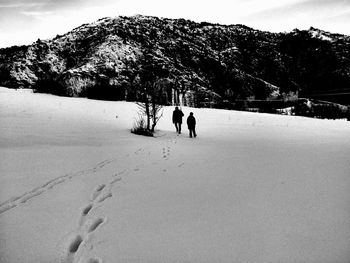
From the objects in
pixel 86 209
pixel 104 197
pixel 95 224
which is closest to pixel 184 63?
pixel 104 197

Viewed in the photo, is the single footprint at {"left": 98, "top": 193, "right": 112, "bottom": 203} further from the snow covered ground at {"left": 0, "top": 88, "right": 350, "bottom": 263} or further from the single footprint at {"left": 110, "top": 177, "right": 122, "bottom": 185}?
the single footprint at {"left": 110, "top": 177, "right": 122, "bottom": 185}

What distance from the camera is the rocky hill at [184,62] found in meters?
27.8

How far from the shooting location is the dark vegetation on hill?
27766 millimetres

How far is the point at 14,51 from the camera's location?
33.0m

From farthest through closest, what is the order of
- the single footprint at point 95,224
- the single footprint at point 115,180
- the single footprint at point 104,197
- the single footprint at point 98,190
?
1. the single footprint at point 115,180
2. the single footprint at point 98,190
3. the single footprint at point 104,197
4. the single footprint at point 95,224

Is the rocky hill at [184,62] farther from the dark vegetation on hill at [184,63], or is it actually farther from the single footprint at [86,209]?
the single footprint at [86,209]

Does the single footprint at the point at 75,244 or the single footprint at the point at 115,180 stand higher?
the single footprint at the point at 115,180

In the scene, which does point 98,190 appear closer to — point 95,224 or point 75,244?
point 95,224

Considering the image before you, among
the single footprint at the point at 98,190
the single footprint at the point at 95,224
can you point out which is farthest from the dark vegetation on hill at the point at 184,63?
the single footprint at the point at 95,224

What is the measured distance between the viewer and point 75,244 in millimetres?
2996

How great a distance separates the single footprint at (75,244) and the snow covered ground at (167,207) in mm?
10

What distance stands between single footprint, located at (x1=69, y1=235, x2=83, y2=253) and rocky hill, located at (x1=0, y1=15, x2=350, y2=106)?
22.0 meters

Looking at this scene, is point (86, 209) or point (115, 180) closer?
point (86, 209)

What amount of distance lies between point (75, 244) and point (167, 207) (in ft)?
4.93
